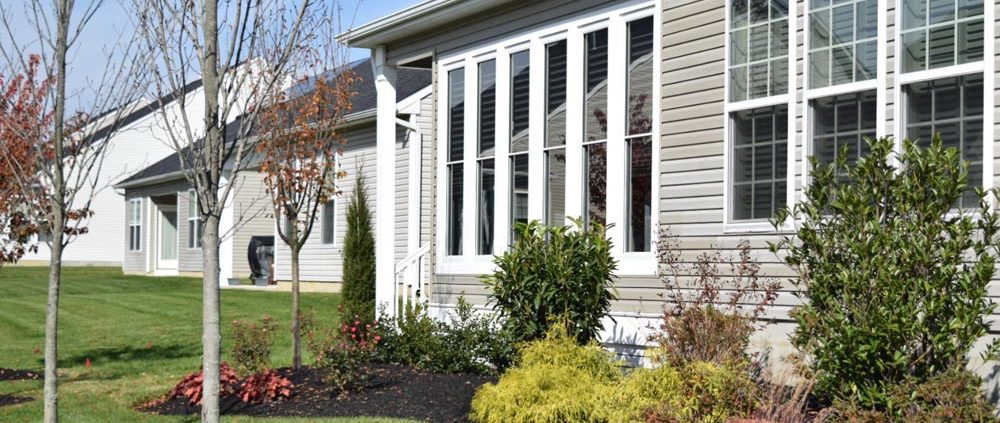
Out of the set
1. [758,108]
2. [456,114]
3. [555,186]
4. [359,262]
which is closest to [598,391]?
[758,108]

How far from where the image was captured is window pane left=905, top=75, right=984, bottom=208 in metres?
6.82

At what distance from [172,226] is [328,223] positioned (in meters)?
13.6

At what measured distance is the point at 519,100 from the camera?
11.1 meters

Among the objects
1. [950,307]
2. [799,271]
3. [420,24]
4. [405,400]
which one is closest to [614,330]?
[405,400]

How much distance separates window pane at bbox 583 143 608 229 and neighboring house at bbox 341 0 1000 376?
22 mm

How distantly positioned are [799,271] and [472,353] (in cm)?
393

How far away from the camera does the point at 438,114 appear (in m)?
12.2

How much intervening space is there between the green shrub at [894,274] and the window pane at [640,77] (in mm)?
2705

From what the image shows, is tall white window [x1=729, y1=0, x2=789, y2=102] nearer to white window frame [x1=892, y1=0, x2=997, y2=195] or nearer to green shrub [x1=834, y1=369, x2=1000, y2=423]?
white window frame [x1=892, y1=0, x2=997, y2=195]

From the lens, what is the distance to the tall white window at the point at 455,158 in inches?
468

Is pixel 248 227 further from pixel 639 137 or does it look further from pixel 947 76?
pixel 947 76

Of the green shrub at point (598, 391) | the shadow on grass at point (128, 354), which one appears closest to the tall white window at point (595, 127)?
the green shrub at point (598, 391)

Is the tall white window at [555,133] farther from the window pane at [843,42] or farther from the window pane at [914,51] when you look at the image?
the window pane at [914,51]

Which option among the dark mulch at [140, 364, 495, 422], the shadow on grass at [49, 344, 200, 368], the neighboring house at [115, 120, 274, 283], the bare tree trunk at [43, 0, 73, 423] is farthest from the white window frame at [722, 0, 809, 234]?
the neighboring house at [115, 120, 274, 283]
